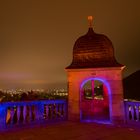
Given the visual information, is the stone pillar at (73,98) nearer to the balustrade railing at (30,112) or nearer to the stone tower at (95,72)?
the stone tower at (95,72)

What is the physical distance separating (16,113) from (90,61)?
3.98m

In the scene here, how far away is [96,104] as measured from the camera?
1138 cm

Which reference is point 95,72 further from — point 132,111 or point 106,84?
point 132,111

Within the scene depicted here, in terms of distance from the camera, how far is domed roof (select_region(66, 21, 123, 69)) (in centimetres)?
891

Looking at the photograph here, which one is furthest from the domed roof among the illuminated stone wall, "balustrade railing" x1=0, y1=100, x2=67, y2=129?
"balustrade railing" x1=0, y1=100, x2=67, y2=129

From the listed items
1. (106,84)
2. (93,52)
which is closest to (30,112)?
(106,84)

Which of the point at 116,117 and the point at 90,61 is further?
the point at 90,61

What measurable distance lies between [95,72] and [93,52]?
3.41 feet

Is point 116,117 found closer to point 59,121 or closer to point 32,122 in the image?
point 59,121

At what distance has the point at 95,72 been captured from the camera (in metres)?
8.71

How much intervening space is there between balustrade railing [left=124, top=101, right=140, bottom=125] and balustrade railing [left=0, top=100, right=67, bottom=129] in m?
2.80

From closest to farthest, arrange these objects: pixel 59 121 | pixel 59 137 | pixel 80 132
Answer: pixel 59 137 → pixel 80 132 → pixel 59 121

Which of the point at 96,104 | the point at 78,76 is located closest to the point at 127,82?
the point at 96,104

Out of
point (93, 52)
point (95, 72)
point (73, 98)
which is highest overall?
point (93, 52)
